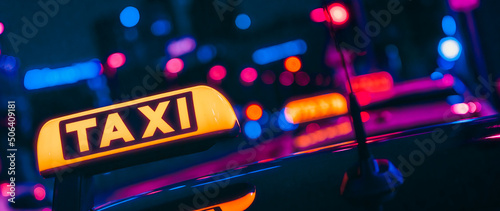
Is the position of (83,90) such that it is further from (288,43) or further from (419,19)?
(419,19)

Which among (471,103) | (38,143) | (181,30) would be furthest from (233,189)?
(181,30)

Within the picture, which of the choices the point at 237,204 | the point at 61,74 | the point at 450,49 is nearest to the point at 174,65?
the point at 61,74

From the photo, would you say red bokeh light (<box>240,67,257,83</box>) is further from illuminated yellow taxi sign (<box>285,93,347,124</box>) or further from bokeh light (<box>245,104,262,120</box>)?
illuminated yellow taxi sign (<box>285,93,347,124</box>)

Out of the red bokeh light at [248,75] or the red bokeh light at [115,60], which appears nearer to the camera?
the red bokeh light at [115,60]

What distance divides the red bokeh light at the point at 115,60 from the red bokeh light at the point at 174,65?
3185 millimetres

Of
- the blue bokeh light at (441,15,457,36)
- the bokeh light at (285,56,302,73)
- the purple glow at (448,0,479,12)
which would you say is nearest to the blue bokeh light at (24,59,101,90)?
the bokeh light at (285,56,302,73)

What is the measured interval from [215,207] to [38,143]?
0.58 metres

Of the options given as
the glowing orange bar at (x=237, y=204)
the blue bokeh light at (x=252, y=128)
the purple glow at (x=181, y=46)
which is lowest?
the blue bokeh light at (x=252, y=128)

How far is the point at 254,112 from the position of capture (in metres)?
41.4

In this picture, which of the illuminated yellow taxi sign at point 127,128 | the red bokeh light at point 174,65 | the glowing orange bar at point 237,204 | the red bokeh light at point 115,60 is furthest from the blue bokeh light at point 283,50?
the illuminated yellow taxi sign at point 127,128

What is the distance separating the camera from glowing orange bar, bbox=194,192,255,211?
54.2 inches

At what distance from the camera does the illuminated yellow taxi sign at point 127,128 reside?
3.65 feet

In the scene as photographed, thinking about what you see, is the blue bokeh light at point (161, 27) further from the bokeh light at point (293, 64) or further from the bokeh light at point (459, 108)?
the bokeh light at point (459, 108)

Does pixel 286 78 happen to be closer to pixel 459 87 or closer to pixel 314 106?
pixel 314 106
